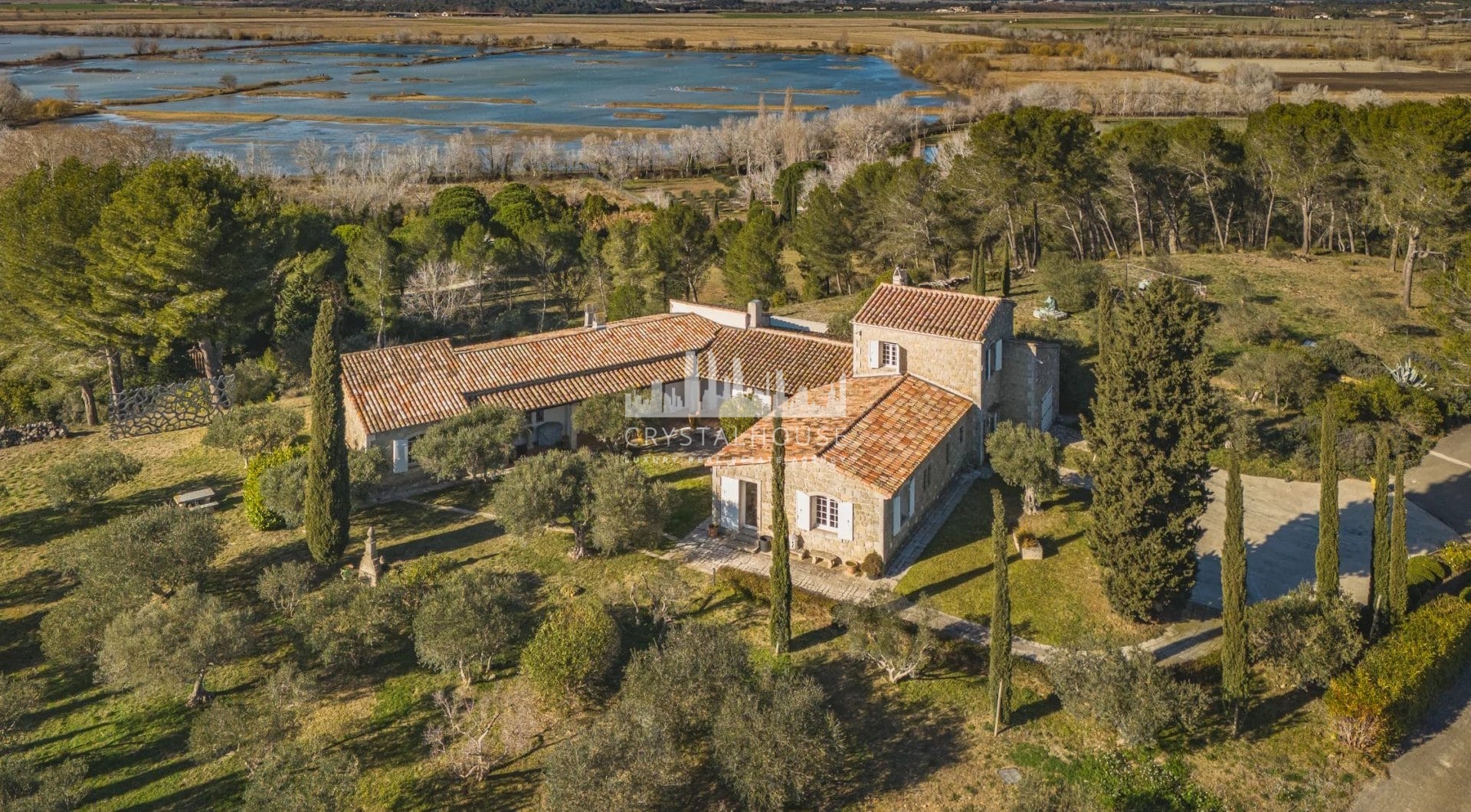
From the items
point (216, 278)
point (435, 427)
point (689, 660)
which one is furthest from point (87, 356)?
point (689, 660)

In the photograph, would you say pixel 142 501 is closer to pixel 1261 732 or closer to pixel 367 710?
pixel 367 710

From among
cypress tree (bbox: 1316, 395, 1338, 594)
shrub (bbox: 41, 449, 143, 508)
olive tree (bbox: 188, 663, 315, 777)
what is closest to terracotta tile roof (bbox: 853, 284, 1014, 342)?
cypress tree (bbox: 1316, 395, 1338, 594)

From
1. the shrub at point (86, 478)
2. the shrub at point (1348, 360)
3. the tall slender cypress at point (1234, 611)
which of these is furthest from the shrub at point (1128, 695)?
the shrub at point (86, 478)

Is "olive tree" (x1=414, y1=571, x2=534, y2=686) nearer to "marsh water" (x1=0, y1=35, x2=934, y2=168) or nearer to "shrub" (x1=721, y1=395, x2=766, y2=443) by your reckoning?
"shrub" (x1=721, y1=395, x2=766, y2=443)

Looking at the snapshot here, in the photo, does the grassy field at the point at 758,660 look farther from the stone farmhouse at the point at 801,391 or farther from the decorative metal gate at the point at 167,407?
the decorative metal gate at the point at 167,407

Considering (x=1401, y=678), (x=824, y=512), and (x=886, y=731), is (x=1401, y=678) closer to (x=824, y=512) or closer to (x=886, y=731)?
(x=886, y=731)

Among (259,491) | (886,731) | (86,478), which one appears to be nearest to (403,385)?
(259,491)
